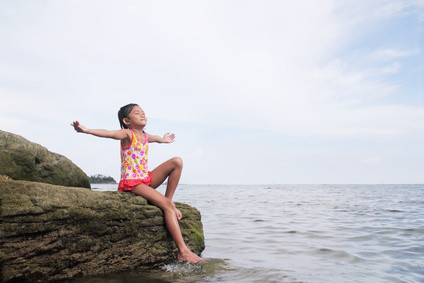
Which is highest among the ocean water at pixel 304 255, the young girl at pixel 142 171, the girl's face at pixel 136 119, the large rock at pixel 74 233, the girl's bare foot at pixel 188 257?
the girl's face at pixel 136 119

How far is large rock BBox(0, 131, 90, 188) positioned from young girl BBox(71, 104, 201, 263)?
1072 millimetres

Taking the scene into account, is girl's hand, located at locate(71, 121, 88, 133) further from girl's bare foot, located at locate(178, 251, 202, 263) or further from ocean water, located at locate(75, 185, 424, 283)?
girl's bare foot, located at locate(178, 251, 202, 263)

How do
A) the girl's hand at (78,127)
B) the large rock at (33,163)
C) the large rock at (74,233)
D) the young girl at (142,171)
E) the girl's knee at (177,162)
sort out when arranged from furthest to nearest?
1. the girl's knee at (177,162)
2. the young girl at (142,171)
3. the large rock at (33,163)
4. the girl's hand at (78,127)
5. the large rock at (74,233)

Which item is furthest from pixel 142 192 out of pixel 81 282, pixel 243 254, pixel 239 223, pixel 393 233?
pixel 393 233

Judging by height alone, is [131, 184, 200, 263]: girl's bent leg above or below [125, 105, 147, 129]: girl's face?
below

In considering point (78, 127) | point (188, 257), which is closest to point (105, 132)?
point (78, 127)

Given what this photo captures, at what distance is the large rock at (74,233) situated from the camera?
11.2ft

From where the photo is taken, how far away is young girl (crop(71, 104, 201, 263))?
174 inches

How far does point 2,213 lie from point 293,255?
4554 mm

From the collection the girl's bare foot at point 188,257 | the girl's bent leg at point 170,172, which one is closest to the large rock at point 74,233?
the girl's bare foot at point 188,257

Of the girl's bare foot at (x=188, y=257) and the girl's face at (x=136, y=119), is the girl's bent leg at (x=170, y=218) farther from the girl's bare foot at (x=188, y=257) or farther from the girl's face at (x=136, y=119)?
the girl's face at (x=136, y=119)

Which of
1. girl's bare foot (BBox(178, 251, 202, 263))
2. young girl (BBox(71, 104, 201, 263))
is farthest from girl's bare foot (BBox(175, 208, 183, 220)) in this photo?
girl's bare foot (BBox(178, 251, 202, 263))

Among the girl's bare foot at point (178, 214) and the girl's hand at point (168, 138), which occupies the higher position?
the girl's hand at point (168, 138)

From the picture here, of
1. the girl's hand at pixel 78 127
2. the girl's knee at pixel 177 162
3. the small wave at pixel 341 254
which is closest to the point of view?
the girl's hand at pixel 78 127
